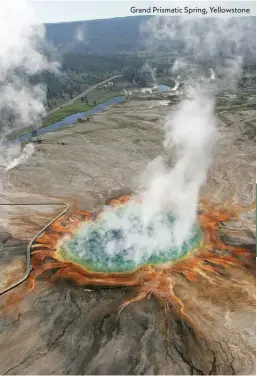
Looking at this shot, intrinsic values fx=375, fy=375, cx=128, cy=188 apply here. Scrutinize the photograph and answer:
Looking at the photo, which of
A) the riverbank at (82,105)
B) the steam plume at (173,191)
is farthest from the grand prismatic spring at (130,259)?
the riverbank at (82,105)

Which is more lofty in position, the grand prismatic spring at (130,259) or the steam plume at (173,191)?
the steam plume at (173,191)

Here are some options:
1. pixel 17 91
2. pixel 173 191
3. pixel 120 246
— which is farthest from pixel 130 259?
pixel 17 91

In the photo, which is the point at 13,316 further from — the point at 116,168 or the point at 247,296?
the point at 116,168

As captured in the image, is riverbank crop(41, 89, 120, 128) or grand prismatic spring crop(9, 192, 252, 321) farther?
riverbank crop(41, 89, 120, 128)

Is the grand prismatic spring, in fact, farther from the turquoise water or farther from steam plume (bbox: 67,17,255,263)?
steam plume (bbox: 67,17,255,263)

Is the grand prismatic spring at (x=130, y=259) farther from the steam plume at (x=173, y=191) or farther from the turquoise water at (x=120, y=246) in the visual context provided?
the steam plume at (x=173, y=191)

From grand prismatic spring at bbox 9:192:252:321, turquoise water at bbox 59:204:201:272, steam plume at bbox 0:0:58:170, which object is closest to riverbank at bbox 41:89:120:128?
steam plume at bbox 0:0:58:170

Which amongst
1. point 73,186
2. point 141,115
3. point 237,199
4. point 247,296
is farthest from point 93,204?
point 141,115

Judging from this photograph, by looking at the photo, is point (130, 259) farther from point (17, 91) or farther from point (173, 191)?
point (17, 91)
